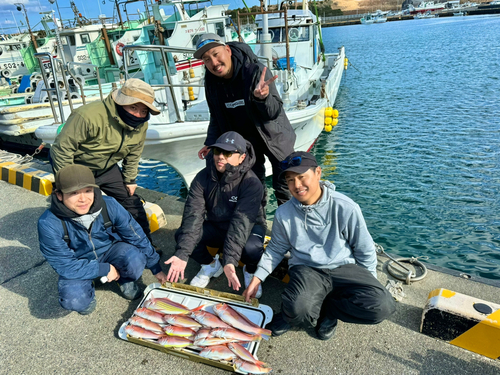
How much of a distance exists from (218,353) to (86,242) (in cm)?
141

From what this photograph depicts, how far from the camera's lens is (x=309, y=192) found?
85.2 inches

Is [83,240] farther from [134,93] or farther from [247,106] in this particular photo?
[247,106]

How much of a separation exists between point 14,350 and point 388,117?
1186 centimetres

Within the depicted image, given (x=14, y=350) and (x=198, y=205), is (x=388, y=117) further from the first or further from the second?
(x=14, y=350)

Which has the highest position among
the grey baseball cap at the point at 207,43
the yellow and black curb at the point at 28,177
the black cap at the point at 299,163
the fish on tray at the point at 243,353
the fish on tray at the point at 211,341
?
the grey baseball cap at the point at 207,43

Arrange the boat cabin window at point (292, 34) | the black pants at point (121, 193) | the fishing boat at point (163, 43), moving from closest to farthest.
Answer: the black pants at point (121, 193), the fishing boat at point (163, 43), the boat cabin window at point (292, 34)

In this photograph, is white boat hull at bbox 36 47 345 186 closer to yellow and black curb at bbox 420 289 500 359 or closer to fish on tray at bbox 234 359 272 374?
fish on tray at bbox 234 359 272 374

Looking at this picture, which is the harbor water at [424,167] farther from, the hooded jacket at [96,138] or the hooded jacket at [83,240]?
the hooded jacket at [83,240]

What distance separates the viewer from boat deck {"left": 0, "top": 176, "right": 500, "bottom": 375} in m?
2.14

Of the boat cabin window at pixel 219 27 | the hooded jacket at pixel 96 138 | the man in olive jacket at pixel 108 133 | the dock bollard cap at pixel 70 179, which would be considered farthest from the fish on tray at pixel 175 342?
the boat cabin window at pixel 219 27

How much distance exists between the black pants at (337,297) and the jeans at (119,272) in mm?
1323

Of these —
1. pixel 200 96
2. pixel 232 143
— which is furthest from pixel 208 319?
pixel 200 96

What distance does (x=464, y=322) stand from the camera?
83.2 inches

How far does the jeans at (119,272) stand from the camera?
8.23 feet
